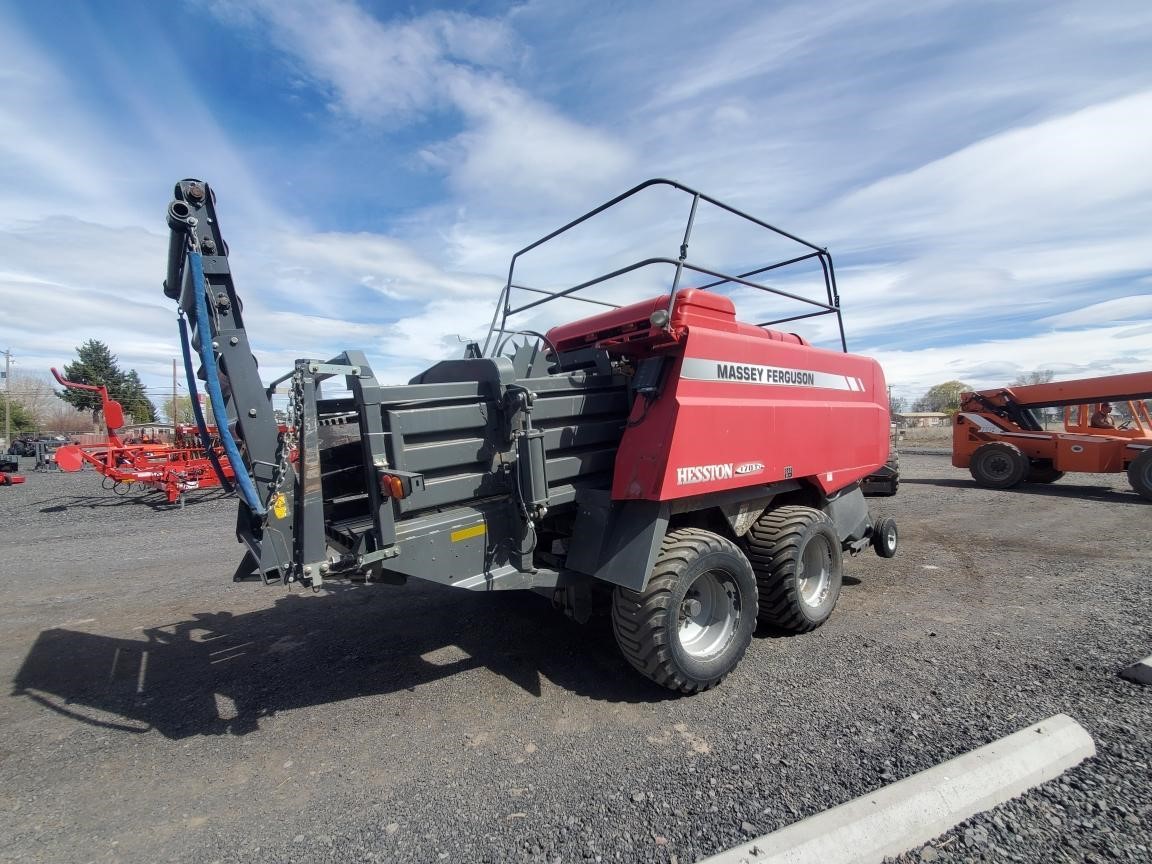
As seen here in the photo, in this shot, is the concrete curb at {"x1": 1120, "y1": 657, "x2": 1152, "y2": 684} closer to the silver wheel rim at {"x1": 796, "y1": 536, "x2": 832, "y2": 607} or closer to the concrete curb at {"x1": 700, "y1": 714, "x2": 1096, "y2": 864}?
the concrete curb at {"x1": 700, "y1": 714, "x2": 1096, "y2": 864}

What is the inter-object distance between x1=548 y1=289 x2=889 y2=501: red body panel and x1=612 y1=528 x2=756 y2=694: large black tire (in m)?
0.39

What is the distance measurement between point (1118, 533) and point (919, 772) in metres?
7.88

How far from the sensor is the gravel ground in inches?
94.7

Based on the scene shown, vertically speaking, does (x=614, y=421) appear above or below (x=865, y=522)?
above

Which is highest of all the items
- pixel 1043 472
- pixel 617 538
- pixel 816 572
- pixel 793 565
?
pixel 617 538

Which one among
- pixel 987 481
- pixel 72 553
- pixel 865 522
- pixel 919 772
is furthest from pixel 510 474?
pixel 987 481

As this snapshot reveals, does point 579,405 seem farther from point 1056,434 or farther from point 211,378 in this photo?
point 1056,434

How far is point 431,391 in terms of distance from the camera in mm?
3223

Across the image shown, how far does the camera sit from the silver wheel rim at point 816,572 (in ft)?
15.4

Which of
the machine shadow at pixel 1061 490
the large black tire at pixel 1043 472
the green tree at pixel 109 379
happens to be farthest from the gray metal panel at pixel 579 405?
the green tree at pixel 109 379

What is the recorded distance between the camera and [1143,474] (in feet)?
35.6

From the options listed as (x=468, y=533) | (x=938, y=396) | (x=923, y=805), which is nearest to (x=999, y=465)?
(x=923, y=805)

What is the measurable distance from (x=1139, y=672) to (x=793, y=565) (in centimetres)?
202

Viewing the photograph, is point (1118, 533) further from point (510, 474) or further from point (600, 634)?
point (510, 474)
